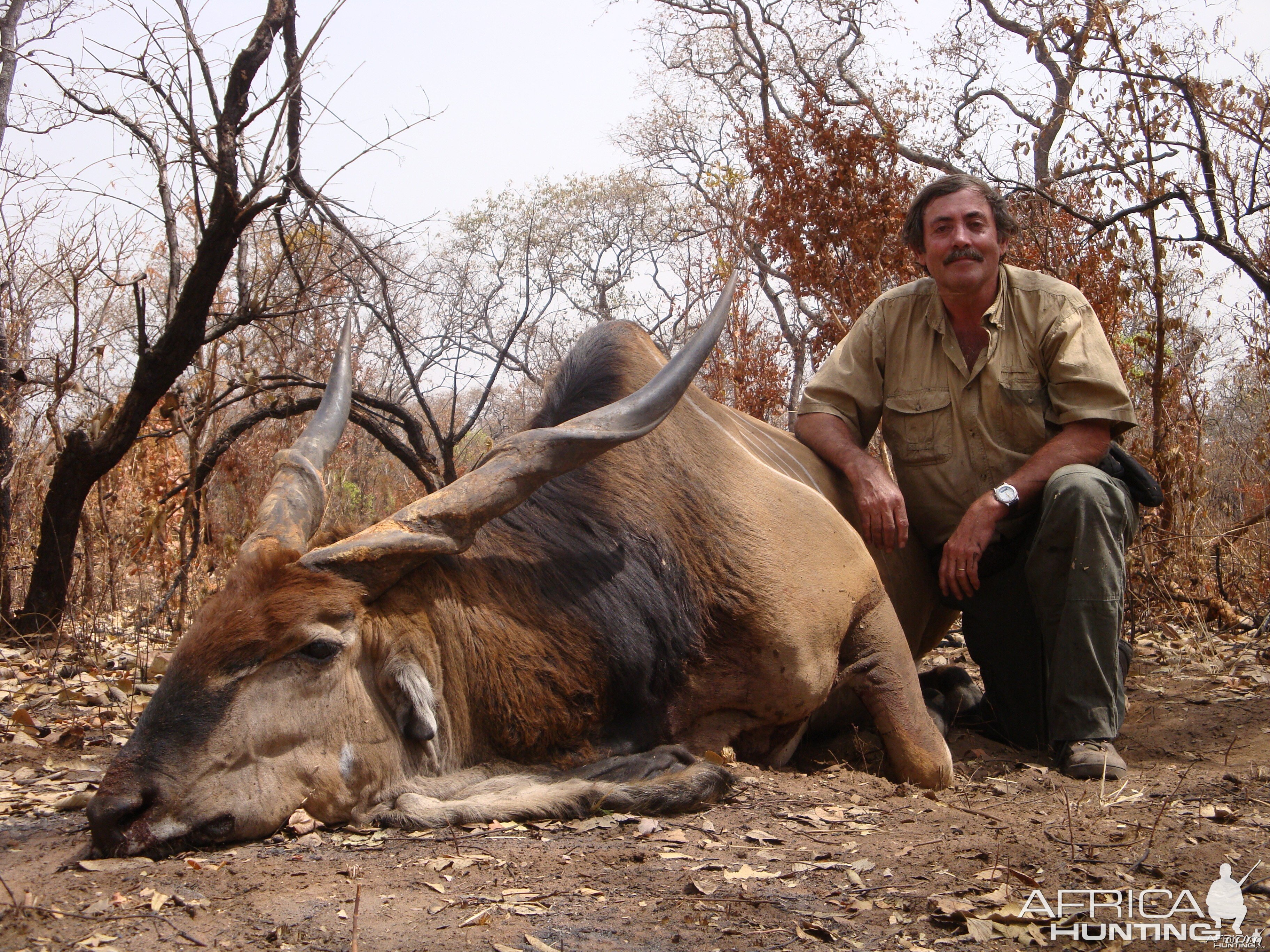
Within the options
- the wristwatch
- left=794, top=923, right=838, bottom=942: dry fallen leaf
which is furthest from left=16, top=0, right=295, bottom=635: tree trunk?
left=794, top=923, right=838, bottom=942: dry fallen leaf

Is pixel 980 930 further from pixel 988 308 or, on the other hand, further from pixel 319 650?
pixel 988 308

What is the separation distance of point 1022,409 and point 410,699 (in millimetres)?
2594

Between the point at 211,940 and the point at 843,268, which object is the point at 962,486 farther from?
the point at 843,268

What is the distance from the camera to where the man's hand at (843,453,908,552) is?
12.7ft

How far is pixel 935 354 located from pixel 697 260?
→ 6531mm

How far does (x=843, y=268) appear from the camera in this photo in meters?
7.62

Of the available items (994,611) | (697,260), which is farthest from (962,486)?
(697,260)

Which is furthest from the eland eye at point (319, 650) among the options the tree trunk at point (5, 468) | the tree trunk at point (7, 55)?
the tree trunk at point (7, 55)

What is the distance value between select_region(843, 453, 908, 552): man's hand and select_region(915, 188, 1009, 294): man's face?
0.83 m

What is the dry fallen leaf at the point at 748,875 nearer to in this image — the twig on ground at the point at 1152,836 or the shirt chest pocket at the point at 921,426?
the twig on ground at the point at 1152,836

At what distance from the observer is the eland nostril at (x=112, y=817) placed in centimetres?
241

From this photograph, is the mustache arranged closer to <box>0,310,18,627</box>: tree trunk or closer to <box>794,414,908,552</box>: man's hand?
<box>794,414,908,552</box>: man's hand

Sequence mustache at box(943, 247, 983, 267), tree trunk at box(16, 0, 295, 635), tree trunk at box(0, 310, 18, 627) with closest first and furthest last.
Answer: mustache at box(943, 247, 983, 267) < tree trunk at box(16, 0, 295, 635) < tree trunk at box(0, 310, 18, 627)

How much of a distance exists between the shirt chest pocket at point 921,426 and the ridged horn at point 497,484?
1.28m
